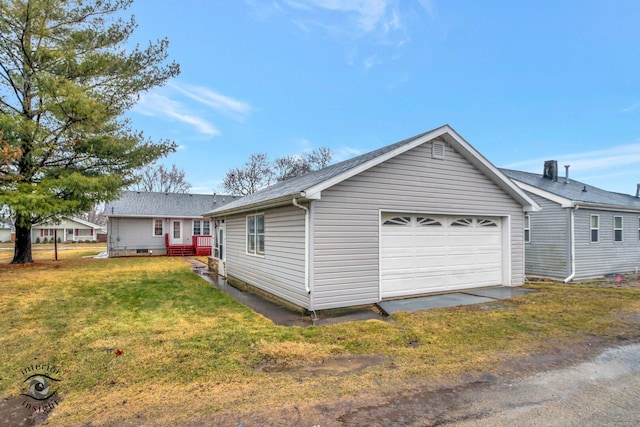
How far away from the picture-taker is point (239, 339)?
5.42 metres

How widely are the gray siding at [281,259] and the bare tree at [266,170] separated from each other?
1071 inches

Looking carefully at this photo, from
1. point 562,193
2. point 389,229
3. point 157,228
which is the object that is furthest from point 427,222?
point 157,228

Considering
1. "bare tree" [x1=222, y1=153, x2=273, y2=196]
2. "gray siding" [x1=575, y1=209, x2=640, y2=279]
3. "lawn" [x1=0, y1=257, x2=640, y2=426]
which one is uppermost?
"bare tree" [x1=222, y1=153, x2=273, y2=196]

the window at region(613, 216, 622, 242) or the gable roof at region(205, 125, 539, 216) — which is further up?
the gable roof at region(205, 125, 539, 216)

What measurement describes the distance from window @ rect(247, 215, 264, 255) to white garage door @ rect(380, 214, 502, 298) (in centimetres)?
359

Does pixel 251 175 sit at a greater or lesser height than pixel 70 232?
greater

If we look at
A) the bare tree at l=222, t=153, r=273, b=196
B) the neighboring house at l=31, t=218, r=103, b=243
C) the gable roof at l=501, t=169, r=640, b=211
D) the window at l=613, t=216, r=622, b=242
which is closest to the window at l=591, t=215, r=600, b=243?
the gable roof at l=501, t=169, r=640, b=211

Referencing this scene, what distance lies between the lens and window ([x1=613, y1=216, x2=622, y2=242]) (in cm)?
1470

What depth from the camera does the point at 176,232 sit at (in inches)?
973

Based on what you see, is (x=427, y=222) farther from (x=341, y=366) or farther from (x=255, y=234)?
(x=341, y=366)

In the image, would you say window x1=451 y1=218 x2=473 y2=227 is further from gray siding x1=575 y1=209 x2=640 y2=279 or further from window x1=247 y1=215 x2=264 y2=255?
gray siding x1=575 y1=209 x2=640 y2=279

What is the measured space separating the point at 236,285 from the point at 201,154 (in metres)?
23.4

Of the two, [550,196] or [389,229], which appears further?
[550,196]

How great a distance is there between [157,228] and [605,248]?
25.8m
